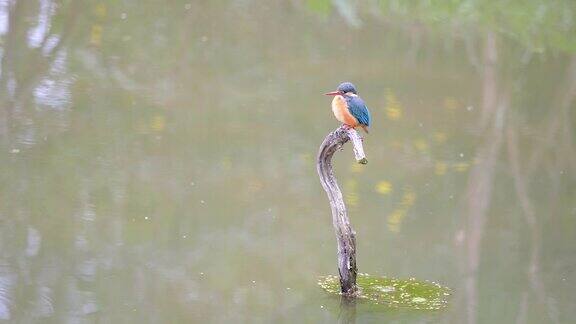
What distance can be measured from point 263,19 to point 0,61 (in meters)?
2.80

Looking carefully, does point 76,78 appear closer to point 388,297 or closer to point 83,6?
point 83,6

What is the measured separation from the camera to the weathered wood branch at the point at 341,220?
5543mm

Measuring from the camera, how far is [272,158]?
7469 mm

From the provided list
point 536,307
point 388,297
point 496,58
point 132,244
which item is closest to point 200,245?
point 132,244

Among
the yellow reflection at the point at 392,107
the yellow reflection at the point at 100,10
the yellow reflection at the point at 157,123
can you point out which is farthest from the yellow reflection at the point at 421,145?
the yellow reflection at the point at 100,10

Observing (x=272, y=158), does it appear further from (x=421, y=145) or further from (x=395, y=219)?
(x=421, y=145)

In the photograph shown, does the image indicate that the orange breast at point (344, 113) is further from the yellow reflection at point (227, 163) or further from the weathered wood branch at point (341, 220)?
the yellow reflection at point (227, 163)

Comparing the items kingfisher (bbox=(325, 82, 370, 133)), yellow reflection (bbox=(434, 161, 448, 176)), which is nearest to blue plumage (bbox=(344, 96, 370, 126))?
kingfisher (bbox=(325, 82, 370, 133))

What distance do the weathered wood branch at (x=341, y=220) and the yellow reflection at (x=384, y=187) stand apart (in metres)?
1.56

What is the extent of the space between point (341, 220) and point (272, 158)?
1927 millimetres

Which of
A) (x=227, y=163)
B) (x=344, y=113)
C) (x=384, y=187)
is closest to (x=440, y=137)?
(x=384, y=187)

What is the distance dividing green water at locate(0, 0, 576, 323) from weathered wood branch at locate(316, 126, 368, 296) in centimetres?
15

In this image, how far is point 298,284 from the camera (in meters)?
5.86

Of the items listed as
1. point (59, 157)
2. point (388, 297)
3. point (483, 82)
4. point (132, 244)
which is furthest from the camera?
point (483, 82)
